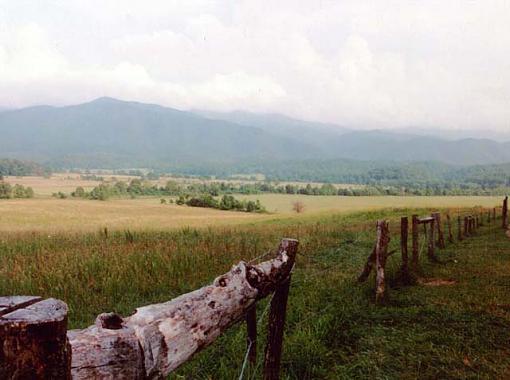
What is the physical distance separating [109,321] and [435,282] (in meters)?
10.5

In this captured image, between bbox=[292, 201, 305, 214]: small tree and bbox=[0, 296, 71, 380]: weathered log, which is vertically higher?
bbox=[0, 296, 71, 380]: weathered log

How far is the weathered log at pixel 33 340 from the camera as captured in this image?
54.4 inches

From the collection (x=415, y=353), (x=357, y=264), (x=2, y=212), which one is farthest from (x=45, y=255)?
(x=2, y=212)

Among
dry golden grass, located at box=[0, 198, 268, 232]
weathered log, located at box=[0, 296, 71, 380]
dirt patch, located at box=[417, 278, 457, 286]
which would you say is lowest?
dry golden grass, located at box=[0, 198, 268, 232]

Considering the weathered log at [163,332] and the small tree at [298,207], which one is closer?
the weathered log at [163,332]

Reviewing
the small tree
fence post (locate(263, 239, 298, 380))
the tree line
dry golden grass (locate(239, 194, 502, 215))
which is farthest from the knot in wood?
the tree line

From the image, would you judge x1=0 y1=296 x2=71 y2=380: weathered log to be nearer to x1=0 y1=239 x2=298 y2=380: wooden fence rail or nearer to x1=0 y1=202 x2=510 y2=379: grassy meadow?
x1=0 y1=239 x2=298 y2=380: wooden fence rail

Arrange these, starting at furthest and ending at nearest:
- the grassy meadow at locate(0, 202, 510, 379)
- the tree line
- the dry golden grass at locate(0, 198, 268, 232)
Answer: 1. the tree line
2. the dry golden grass at locate(0, 198, 268, 232)
3. the grassy meadow at locate(0, 202, 510, 379)

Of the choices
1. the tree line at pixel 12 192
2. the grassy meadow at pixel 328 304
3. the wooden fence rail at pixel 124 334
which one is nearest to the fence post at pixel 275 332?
the wooden fence rail at pixel 124 334

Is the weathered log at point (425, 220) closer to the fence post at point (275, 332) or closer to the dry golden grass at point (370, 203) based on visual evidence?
the fence post at point (275, 332)

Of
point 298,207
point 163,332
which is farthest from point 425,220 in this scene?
point 298,207

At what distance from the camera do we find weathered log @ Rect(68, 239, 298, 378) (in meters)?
1.78

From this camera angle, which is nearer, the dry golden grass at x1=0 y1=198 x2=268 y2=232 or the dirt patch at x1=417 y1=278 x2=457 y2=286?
the dirt patch at x1=417 y1=278 x2=457 y2=286

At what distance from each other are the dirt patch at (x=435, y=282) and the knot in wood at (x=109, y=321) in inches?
395
